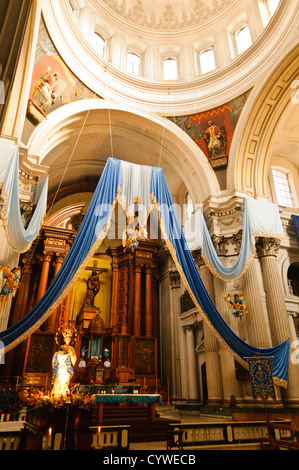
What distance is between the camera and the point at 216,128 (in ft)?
41.9

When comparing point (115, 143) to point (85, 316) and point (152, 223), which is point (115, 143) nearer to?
point (152, 223)

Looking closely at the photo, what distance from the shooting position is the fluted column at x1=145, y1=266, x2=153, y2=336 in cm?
1423

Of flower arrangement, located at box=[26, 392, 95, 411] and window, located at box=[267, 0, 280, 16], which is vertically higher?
window, located at box=[267, 0, 280, 16]

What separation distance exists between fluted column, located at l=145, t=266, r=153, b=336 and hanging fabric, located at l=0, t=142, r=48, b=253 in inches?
298

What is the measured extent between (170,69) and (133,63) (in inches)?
64.6

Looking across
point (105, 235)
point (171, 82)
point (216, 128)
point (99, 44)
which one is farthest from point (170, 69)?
point (105, 235)

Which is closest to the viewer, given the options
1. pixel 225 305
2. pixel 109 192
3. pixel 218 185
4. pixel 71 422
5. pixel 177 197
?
pixel 71 422

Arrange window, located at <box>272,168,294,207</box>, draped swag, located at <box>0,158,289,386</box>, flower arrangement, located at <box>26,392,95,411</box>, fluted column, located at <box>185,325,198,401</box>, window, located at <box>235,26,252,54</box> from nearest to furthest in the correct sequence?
flower arrangement, located at <box>26,392,95,411</box>
draped swag, located at <box>0,158,289,386</box>
fluted column, located at <box>185,325,198,401</box>
window, located at <box>235,26,252,54</box>
window, located at <box>272,168,294,207</box>

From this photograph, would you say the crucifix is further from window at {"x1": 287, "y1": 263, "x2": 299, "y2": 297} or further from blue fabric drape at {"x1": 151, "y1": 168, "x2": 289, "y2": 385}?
window at {"x1": 287, "y1": 263, "x2": 299, "y2": 297}

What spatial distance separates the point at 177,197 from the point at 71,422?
11696mm

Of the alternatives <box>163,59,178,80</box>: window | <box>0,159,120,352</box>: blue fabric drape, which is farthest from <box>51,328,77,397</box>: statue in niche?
<box>163,59,178,80</box>: window
